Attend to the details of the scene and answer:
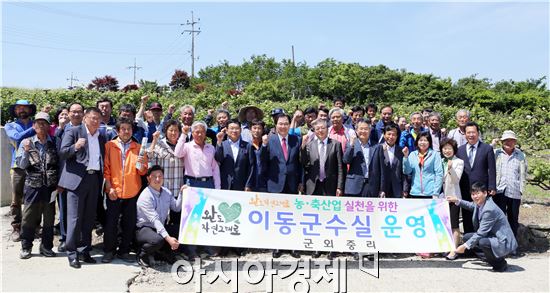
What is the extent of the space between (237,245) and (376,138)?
2.77m

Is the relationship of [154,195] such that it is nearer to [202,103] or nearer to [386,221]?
[386,221]

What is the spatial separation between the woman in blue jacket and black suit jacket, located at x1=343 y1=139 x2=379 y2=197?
1.75 ft

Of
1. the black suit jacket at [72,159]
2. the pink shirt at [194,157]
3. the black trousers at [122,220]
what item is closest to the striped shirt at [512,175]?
the pink shirt at [194,157]

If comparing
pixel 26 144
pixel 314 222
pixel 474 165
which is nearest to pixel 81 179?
pixel 26 144

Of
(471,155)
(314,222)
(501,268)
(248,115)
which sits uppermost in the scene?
(248,115)

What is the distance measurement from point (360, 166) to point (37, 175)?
3.91 m

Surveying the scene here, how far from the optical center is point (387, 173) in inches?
230

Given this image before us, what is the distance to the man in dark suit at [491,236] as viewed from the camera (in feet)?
17.3

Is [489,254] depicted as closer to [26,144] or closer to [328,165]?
[328,165]

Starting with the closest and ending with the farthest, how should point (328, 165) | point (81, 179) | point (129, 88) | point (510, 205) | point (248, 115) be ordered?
point (81, 179)
point (328, 165)
point (510, 205)
point (248, 115)
point (129, 88)

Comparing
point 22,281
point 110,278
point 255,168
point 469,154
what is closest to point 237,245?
point 255,168

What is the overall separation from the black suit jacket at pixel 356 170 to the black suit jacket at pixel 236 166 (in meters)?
1.21

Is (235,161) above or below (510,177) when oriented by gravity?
above

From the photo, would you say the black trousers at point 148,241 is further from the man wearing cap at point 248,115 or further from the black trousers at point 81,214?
the man wearing cap at point 248,115
